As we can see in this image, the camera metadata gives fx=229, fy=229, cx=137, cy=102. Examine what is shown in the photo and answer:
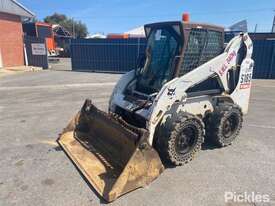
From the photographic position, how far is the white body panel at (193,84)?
3727 millimetres

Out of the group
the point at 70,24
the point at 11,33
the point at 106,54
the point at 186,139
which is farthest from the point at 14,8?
the point at 70,24

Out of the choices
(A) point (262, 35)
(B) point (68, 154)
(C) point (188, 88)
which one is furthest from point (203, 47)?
(A) point (262, 35)

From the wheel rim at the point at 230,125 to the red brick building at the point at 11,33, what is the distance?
18.6 m

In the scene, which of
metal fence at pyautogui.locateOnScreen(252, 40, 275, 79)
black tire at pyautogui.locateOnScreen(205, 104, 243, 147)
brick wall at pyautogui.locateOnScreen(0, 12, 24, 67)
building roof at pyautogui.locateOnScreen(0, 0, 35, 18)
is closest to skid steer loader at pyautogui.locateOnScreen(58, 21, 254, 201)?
black tire at pyautogui.locateOnScreen(205, 104, 243, 147)

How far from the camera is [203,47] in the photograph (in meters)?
4.32

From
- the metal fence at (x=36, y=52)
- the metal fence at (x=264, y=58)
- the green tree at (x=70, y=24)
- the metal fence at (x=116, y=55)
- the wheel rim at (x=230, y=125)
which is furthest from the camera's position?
the green tree at (x=70, y=24)

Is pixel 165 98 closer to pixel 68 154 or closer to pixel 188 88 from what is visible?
pixel 188 88

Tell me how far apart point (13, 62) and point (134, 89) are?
57.9 feet

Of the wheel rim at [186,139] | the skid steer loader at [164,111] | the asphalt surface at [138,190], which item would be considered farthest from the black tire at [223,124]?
the wheel rim at [186,139]

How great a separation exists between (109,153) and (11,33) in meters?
18.7

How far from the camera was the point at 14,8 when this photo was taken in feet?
62.0

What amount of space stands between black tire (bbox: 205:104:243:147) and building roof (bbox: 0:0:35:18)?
62.9ft

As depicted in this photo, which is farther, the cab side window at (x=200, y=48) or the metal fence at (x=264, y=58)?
the metal fence at (x=264, y=58)

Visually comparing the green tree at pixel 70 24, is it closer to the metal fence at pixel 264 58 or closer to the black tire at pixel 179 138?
the metal fence at pixel 264 58
